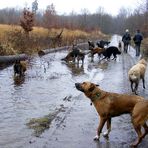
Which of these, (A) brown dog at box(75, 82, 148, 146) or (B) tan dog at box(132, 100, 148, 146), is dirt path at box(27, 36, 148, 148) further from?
(B) tan dog at box(132, 100, 148, 146)

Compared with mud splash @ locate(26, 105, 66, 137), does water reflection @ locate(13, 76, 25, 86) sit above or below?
below

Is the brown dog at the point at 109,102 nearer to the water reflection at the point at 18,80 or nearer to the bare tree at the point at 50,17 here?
the water reflection at the point at 18,80

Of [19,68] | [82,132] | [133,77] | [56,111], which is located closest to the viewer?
[82,132]

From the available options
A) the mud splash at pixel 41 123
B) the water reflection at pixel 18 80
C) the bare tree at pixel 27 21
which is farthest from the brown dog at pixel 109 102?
the bare tree at pixel 27 21

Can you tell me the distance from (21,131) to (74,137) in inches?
51.7

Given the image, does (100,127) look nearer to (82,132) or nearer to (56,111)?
(82,132)

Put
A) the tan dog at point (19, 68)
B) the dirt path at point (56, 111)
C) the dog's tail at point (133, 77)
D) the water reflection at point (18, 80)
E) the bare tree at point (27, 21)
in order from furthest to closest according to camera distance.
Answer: the bare tree at point (27, 21), the tan dog at point (19, 68), the water reflection at point (18, 80), the dog's tail at point (133, 77), the dirt path at point (56, 111)

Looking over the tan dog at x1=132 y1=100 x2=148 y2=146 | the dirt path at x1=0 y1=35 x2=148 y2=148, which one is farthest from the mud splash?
the tan dog at x1=132 y1=100 x2=148 y2=146

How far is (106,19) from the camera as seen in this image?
5773 inches

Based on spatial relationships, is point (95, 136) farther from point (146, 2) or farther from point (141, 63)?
point (146, 2)

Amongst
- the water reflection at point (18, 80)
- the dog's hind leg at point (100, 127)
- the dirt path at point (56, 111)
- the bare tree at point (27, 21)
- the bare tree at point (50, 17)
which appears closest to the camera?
the dog's hind leg at point (100, 127)

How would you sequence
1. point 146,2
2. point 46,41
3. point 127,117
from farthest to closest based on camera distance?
point 146,2, point 46,41, point 127,117

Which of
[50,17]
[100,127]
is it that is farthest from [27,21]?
[100,127]

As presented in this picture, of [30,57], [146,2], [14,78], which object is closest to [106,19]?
[146,2]
